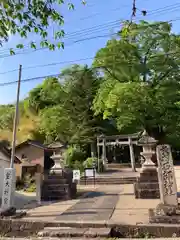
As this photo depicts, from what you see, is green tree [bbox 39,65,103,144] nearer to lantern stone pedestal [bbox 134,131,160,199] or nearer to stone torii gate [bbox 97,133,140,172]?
stone torii gate [bbox 97,133,140,172]

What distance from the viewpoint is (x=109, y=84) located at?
24.1 meters

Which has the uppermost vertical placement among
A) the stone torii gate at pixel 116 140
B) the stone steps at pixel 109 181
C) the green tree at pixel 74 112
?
the green tree at pixel 74 112

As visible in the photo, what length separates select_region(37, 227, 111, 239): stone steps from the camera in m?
5.29

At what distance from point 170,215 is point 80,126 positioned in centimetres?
2256

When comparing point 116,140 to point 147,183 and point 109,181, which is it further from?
point 147,183

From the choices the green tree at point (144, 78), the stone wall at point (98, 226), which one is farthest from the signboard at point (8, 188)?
the green tree at point (144, 78)

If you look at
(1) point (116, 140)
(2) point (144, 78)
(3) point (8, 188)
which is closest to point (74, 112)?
(1) point (116, 140)

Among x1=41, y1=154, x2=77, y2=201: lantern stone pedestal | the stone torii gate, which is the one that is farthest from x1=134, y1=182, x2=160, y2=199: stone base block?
the stone torii gate

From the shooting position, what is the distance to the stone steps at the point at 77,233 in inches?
208

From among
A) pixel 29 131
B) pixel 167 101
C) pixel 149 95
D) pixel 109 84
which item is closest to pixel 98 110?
pixel 109 84

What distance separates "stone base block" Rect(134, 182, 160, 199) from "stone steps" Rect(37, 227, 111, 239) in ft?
20.4

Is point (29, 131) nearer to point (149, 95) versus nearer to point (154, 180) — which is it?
point (149, 95)

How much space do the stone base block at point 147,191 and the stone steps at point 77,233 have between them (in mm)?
6204

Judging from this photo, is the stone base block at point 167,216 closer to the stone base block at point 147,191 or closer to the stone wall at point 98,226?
the stone wall at point 98,226
